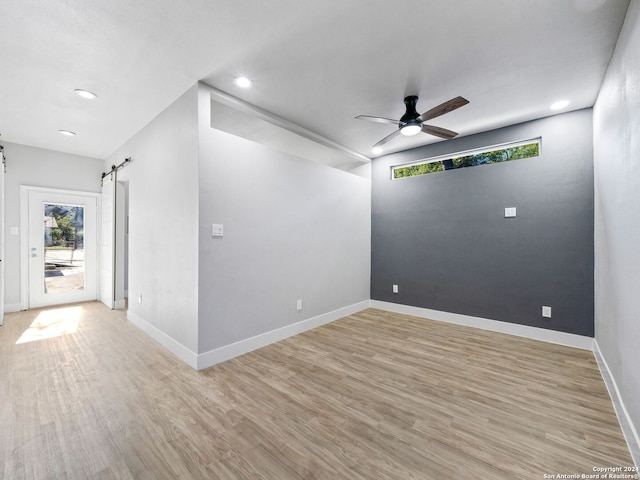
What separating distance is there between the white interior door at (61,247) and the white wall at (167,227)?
6.72ft

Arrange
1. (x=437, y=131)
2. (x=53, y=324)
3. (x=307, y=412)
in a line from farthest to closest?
(x=53, y=324), (x=437, y=131), (x=307, y=412)

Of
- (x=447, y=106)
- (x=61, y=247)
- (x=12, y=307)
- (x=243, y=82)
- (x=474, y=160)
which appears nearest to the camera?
(x=447, y=106)

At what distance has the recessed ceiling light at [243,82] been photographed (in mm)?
2607

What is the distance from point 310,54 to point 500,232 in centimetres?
329

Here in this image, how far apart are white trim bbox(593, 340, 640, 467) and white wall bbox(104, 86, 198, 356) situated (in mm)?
3216

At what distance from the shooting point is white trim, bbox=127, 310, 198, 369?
2696 mm

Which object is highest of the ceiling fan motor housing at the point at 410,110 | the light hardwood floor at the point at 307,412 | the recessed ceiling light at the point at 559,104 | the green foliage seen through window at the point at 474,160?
the recessed ceiling light at the point at 559,104

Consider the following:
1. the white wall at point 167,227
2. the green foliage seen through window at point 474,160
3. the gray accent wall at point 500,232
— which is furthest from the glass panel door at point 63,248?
the green foliage seen through window at point 474,160

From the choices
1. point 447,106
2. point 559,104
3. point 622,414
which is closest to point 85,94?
point 447,106

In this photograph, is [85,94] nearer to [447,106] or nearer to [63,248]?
[63,248]

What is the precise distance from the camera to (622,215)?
1.93 m

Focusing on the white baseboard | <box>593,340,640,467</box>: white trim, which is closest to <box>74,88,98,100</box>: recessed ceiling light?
the white baseboard

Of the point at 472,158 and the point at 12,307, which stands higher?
the point at 472,158

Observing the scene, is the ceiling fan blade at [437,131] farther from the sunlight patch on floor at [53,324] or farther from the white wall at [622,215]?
the sunlight patch on floor at [53,324]
